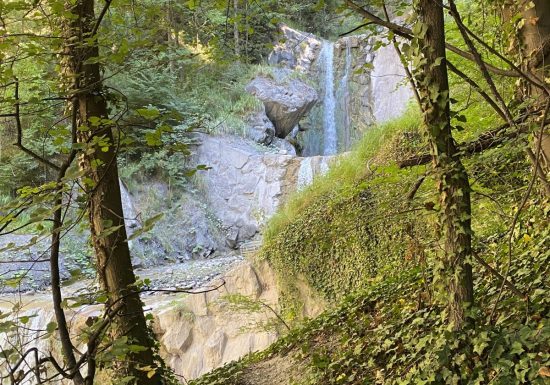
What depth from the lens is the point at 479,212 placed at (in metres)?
4.38

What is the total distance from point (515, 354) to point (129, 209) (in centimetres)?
1059

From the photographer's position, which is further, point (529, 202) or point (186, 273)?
point (186, 273)

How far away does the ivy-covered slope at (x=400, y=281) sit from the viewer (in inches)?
78.6

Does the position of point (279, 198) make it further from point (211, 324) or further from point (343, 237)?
point (343, 237)

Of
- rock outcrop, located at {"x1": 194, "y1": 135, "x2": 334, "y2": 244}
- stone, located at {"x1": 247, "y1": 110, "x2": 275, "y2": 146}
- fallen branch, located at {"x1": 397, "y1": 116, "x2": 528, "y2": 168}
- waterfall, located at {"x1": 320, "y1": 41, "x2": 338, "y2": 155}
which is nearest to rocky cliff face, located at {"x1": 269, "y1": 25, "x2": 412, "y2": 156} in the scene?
waterfall, located at {"x1": 320, "y1": 41, "x2": 338, "y2": 155}

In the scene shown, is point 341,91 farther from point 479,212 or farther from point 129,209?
point 479,212

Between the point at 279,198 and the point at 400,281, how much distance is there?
26.3 feet

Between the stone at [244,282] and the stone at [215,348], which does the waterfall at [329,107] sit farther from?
the stone at [215,348]

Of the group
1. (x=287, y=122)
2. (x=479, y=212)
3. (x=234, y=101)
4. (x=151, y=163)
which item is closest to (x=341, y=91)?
(x=287, y=122)

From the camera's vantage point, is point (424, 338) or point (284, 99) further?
point (284, 99)

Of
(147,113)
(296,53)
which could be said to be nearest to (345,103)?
(296,53)

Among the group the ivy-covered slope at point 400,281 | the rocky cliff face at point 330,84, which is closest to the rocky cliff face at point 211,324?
the ivy-covered slope at point 400,281

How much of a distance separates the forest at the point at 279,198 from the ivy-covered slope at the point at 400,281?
18mm

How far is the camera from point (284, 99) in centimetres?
1444
